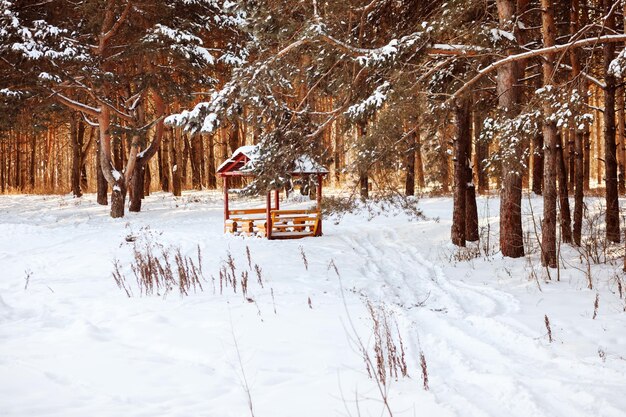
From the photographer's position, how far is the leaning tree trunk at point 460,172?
11.8 meters

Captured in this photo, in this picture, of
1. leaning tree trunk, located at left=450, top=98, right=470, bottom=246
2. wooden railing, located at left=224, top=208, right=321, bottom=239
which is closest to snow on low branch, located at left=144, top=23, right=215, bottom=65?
wooden railing, located at left=224, top=208, right=321, bottom=239

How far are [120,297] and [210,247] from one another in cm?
526

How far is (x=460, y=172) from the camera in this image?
12016 millimetres

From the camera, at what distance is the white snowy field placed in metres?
3.52

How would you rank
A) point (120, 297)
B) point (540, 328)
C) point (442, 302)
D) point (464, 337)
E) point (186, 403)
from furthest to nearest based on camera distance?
point (120, 297) < point (442, 302) < point (540, 328) < point (464, 337) < point (186, 403)

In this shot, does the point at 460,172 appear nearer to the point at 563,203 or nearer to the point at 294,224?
the point at 563,203

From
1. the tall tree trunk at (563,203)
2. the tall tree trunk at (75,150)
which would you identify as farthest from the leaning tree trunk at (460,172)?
the tall tree trunk at (75,150)

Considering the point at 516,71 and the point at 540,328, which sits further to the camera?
the point at 516,71

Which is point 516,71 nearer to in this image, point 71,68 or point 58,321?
point 58,321

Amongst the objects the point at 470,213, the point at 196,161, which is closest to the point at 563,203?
the point at 470,213

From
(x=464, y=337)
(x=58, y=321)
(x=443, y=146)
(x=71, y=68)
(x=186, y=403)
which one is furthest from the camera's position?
(x=71, y=68)

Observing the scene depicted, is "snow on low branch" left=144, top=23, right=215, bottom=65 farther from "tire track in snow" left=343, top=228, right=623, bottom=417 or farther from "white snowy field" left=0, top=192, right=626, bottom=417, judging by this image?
"tire track in snow" left=343, top=228, right=623, bottom=417

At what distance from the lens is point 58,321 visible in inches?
234

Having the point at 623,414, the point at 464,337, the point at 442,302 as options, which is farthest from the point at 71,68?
the point at 623,414
